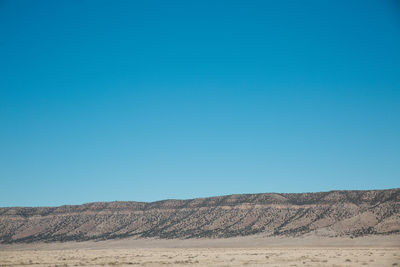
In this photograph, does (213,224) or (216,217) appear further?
(216,217)

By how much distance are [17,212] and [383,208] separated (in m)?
101

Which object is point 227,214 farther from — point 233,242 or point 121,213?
point 121,213

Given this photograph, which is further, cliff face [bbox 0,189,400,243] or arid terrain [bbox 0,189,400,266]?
cliff face [bbox 0,189,400,243]

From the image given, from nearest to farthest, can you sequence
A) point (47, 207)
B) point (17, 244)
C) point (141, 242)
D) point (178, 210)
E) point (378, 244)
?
point (378, 244) → point (141, 242) → point (17, 244) → point (178, 210) → point (47, 207)

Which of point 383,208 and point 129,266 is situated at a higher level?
point 383,208

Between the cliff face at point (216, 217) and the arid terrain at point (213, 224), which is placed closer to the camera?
the arid terrain at point (213, 224)

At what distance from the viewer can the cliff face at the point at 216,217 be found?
311 ft

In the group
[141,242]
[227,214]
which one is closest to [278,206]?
[227,214]

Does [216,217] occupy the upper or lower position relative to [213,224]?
upper

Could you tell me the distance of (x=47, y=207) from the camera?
14538 cm

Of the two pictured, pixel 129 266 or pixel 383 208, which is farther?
pixel 383 208

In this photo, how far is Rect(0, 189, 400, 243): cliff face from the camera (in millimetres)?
94875

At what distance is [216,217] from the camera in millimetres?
115188

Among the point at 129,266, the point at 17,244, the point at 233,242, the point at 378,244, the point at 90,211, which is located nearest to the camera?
the point at 129,266
